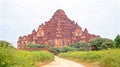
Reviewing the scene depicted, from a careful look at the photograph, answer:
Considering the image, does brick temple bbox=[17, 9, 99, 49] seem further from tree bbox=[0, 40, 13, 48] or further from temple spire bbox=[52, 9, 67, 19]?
tree bbox=[0, 40, 13, 48]

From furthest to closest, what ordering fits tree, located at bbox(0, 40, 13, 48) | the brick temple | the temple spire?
1. the temple spire
2. the brick temple
3. tree, located at bbox(0, 40, 13, 48)

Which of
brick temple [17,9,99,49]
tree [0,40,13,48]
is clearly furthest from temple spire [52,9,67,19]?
tree [0,40,13,48]

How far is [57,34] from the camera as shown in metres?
135

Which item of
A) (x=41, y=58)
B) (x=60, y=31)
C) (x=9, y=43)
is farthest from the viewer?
(x=60, y=31)

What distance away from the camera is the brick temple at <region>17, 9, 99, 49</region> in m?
136

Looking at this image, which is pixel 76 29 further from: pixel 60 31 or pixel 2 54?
pixel 2 54

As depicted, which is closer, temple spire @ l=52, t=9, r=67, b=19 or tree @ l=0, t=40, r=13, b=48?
tree @ l=0, t=40, r=13, b=48

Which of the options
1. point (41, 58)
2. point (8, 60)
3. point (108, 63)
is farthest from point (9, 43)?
point (41, 58)

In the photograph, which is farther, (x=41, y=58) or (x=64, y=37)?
(x=64, y=37)

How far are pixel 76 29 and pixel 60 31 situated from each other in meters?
10.3

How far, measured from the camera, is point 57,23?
139 m

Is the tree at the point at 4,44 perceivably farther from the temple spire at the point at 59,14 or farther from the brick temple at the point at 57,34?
the temple spire at the point at 59,14

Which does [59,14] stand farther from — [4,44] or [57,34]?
[4,44]

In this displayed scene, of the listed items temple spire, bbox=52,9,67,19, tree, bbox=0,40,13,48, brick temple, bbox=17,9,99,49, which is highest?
temple spire, bbox=52,9,67,19
